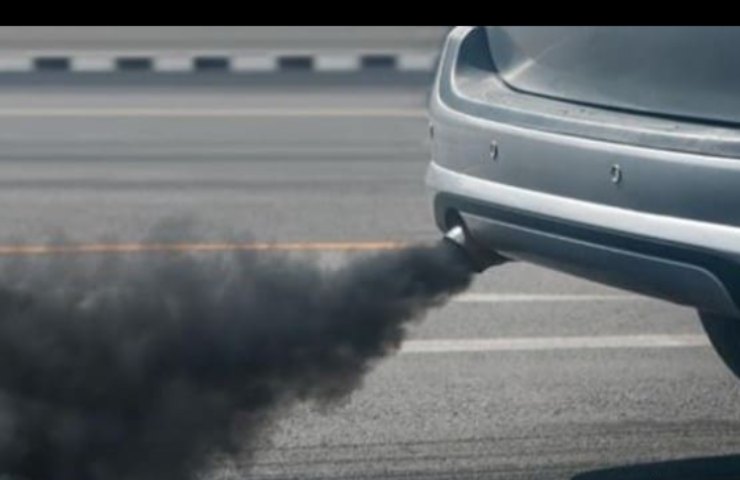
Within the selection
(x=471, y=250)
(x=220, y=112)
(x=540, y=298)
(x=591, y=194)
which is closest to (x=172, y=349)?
(x=471, y=250)

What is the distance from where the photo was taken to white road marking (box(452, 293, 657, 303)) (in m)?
7.03

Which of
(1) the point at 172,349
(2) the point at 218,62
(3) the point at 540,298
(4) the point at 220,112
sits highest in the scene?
(1) the point at 172,349

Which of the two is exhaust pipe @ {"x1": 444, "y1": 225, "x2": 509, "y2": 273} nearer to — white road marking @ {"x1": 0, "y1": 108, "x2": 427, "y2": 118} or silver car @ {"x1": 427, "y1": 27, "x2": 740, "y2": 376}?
silver car @ {"x1": 427, "y1": 27, "x2": 740, "y2": 376}

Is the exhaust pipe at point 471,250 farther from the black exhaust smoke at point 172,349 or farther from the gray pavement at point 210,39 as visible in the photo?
the gray pavement at point 210,39

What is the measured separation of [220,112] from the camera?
46.9ft

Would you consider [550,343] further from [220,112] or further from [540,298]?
[220,112]

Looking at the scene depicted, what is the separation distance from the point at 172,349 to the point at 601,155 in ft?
3.53

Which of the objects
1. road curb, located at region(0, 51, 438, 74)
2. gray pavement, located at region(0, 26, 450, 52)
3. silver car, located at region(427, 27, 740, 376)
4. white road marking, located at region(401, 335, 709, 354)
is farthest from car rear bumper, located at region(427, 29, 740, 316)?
gray pavement, located at region(0, 26, 450, 52)

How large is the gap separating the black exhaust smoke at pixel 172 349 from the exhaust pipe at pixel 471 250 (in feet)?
0.34

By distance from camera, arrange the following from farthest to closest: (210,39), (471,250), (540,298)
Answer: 1. (210,39)
2. (540,298)
3. (471,250)

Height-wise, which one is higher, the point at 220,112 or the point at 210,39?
the point at 220,112

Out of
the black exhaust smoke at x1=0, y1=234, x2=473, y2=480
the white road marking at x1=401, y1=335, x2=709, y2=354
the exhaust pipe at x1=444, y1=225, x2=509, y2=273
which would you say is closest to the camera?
the black exhaust smoke at x1=0, y1=234, x2=473, y2=480

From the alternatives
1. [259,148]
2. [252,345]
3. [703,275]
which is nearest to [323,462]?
[252,345]

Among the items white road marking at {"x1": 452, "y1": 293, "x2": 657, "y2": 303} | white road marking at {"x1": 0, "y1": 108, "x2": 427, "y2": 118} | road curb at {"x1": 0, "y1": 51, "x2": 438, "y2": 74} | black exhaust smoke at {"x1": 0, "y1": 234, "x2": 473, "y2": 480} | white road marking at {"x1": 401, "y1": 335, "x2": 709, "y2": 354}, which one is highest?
black exhaust smoke at {"x1": 0, "y1": 234, "x2": 473, "y2": 480}
